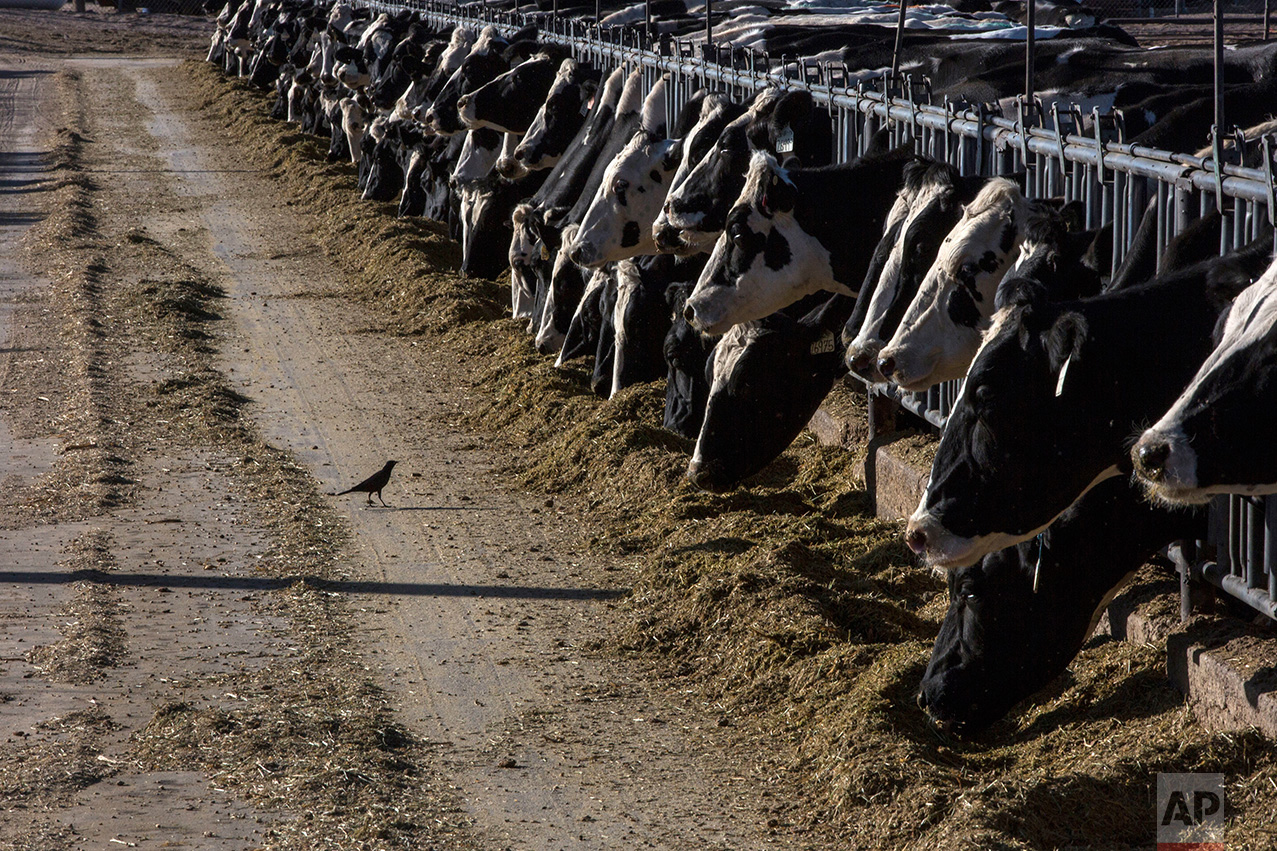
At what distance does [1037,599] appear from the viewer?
446 cm

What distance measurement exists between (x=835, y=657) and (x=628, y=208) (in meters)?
4.33

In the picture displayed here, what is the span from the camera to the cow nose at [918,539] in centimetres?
402

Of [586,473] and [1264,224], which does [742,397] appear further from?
[1264,224]

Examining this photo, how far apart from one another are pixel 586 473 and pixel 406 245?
6.76 metres

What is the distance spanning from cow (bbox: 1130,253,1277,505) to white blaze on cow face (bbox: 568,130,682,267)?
584 centimetres

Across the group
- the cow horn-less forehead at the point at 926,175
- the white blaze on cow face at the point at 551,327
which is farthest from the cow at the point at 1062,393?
the white blaze on cow face at the point at 551,327

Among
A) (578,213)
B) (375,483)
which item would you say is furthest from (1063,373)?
(578,213)

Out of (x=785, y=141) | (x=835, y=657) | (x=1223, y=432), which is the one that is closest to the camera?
(x=1223, y=432)

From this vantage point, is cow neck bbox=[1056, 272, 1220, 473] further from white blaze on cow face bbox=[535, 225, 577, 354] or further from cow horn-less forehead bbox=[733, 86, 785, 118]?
white blaze on cow face bbox=[535, 225, 577, 354]

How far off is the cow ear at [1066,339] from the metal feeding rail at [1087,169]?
629 mm

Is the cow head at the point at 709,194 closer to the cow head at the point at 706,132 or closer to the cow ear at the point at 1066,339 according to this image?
the cow head at the point at 706,132

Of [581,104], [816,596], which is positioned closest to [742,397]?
[816,596]

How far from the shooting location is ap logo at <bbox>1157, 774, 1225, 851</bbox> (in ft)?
12.1

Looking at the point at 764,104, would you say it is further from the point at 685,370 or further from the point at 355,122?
the point at 355,122
